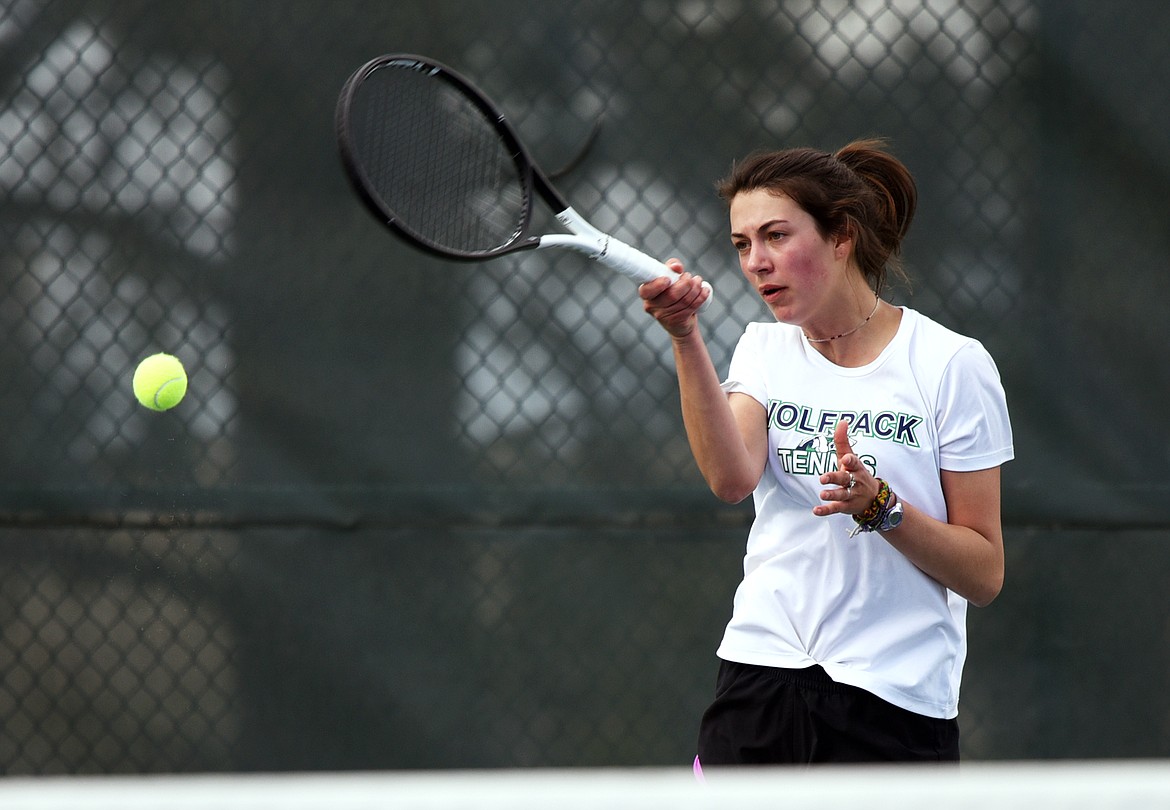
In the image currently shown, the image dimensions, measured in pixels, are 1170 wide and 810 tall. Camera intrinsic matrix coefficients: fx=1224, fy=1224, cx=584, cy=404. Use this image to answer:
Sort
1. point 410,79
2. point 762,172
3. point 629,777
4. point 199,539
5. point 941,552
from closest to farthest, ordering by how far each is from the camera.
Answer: point 629,777 → point 941,552 → point 762,172 → point 410,79 → point 199,539

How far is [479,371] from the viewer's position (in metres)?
2.28

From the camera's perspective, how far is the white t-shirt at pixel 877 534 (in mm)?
1472

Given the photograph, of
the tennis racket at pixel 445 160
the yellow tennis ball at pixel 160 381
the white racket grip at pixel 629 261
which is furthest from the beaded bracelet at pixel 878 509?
the yellow tennis ball at pixel 160 381

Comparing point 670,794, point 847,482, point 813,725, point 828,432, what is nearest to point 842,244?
point 828,432

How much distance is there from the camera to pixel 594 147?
2.28m

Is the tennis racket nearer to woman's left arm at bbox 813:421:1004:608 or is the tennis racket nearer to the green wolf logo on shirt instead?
the green wolf logo on shirt

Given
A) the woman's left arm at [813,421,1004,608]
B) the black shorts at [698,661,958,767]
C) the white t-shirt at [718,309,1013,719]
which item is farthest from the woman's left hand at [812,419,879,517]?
the black shorts at [698,661,958,767]

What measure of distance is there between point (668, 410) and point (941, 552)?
34.8 inches

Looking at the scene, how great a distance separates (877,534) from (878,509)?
12cm

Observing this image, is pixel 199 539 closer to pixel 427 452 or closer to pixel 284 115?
pixel 427 452

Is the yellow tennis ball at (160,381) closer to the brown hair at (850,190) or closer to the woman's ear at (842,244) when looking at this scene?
the brown hair at (850,190)

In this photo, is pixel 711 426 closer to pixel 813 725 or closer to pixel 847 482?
pixel 847 482

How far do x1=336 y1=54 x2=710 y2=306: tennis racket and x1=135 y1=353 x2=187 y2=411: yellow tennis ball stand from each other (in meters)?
0.63

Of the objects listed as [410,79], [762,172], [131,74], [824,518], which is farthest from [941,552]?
[131,74]
